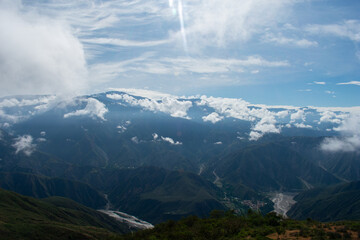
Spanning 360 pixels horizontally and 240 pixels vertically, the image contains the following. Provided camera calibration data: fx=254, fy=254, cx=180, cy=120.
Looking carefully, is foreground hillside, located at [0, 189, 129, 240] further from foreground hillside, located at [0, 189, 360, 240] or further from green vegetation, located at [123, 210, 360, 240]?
green vegetation, located at [123, 210, 360, 240]

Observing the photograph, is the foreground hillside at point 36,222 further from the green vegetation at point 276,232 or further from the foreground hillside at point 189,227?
the green vegetation at point 276,232

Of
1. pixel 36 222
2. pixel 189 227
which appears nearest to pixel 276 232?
pixel 189 227

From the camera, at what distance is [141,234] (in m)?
76.1

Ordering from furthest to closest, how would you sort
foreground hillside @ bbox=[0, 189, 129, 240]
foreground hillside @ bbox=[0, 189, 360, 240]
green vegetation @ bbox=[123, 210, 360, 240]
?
foreground hillside @ bbox=[0, 189, 129, 240], foreground hillside @ bbox=[0, 189, 360, 240], green vegetation @ bbox=[123, 210, 360, 240]

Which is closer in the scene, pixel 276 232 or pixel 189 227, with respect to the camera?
pixel 276 232

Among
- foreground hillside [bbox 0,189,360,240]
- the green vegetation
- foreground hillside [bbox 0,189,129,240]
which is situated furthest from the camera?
foreground hillside [bbox 0,189,129,240]

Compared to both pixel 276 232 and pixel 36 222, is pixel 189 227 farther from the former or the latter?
pixel 36 222

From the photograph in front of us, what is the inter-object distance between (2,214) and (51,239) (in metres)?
38.5

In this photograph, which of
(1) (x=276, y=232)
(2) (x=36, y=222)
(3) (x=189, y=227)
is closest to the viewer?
(1) (x=276, y=232)

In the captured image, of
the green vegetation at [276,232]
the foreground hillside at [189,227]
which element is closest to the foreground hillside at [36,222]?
the foreground hillside at [189,227]

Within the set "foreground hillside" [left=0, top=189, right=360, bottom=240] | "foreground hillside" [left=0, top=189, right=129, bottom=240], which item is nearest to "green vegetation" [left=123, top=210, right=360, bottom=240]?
"foreground hillside" [left=0, top=189, right=360, bottom=240]

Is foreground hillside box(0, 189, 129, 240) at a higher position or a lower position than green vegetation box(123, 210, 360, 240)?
lower

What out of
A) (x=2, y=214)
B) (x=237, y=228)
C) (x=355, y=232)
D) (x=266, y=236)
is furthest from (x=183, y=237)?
(x=2, y=214)

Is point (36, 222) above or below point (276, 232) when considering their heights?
below
